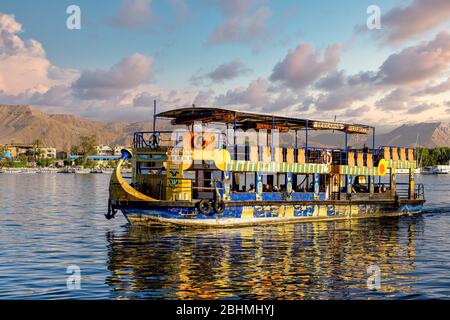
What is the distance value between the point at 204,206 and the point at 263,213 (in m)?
4.40

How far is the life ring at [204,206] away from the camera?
26.5 meters

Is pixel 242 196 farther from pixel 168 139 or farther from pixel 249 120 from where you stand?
pixel 249 120

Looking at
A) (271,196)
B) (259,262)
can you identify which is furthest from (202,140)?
(259,262)

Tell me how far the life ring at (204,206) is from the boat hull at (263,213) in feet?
1.08

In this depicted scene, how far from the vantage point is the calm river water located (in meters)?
15.3

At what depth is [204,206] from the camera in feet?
87.8

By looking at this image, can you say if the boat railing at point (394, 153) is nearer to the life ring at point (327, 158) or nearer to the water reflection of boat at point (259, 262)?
the life ring at point (327, 158)

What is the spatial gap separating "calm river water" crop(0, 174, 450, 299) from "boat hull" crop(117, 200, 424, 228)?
0.70 meters

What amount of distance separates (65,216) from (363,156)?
23.0 meters

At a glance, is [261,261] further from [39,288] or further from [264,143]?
[264,143]

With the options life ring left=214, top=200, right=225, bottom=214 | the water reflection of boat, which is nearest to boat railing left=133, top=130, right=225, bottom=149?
life ring left=214, top=200, right=225, bottom=214

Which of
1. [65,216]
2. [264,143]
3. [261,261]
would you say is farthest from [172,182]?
[65,216]
